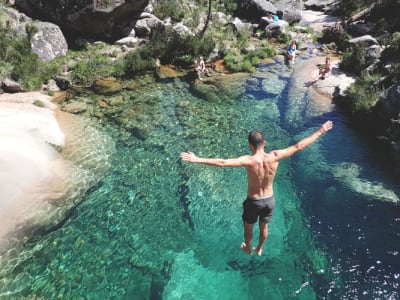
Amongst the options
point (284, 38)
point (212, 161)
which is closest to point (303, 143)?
point (212, 161)

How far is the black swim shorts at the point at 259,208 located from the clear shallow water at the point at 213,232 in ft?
6.89

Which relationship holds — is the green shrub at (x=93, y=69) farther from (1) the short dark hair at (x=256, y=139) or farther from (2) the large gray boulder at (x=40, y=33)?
(1) the short dark hair at (x=256, y=139)

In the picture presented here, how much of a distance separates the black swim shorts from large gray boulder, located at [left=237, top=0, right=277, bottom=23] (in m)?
34.5

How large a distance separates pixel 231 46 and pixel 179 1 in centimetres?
1176

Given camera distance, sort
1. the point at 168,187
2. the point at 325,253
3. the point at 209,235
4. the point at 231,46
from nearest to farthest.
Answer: the point at 325,253, the point at 209,235, the point at 168,187, the point at 231,46

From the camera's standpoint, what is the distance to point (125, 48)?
82.9 ft

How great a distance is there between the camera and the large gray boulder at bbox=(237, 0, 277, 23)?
36.4m

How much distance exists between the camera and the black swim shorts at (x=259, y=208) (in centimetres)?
653

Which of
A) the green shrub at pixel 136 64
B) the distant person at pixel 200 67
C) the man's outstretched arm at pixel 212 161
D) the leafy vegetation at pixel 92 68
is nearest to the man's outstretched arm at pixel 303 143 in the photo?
the man's outstretched arm at pixel 212 161

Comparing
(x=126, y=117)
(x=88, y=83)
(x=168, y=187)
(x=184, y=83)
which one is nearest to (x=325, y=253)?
(x=168, y=187)

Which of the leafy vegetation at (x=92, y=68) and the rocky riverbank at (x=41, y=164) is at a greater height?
the leafy vegetation at (x=92, y=68)

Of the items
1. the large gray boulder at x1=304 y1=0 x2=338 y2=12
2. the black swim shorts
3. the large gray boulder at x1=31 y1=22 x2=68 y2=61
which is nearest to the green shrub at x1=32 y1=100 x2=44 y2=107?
the large gray boulder at x1=31 y1=22 x2=68 y2=61

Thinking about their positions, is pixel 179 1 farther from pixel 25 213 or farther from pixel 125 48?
pixel 25 213

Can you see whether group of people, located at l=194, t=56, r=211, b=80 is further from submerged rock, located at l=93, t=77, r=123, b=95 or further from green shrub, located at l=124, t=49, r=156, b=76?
submerged rock, located at l=93, t=77, r=123, b=95
